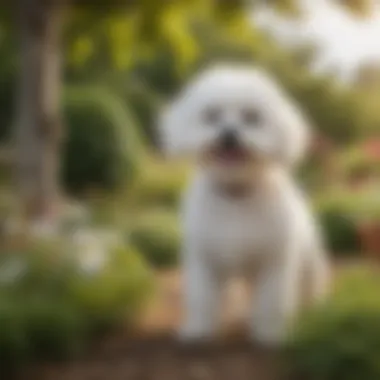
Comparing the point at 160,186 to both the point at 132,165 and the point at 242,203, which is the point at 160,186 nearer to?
the point at 132,165

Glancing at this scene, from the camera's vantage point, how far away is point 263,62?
2.32 m

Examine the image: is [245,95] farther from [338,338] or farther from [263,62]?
[263,62]

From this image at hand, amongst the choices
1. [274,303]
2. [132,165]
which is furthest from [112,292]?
[132,165]

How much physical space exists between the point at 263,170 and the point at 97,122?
979 mm

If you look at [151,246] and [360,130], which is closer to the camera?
[151,246]

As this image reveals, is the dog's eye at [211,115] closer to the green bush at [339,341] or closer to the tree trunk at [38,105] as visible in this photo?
the green bush at [339,341]

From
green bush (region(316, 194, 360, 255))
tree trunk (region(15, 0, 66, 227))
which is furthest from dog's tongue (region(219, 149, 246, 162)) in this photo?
green bush (region(316, 194, 360, 255))

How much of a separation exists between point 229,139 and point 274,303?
273mm

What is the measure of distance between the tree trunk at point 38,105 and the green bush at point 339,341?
25.2 inches

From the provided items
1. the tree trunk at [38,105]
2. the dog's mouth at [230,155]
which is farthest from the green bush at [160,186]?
the dog's mouth at [230,155]

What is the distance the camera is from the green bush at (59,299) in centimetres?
150

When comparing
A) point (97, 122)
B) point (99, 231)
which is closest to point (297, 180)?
point (97, 122)

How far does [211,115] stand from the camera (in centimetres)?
148

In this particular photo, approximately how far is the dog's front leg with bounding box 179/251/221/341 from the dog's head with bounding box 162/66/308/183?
165 millimetres
